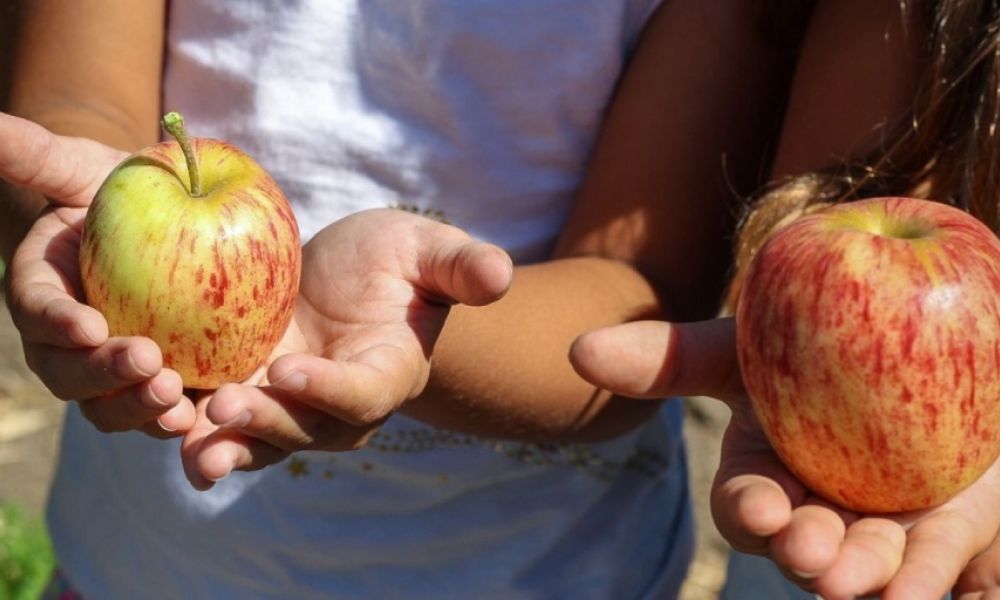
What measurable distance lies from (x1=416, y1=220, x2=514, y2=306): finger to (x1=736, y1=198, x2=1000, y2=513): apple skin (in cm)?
32

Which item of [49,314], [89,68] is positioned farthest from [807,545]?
[89,68]

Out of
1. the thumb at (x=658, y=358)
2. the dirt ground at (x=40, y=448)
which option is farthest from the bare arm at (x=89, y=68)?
the dirt ground at (x=40, y=448)

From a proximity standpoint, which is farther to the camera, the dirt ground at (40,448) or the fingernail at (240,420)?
the dirt ground at (40,448)

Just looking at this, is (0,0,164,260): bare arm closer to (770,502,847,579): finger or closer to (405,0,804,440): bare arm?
(405,0,804,440): bare arm

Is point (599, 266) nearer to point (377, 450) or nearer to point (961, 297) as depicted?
point (377, 450)

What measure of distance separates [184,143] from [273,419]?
13.9 inches

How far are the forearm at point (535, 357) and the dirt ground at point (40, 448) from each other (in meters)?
1.81

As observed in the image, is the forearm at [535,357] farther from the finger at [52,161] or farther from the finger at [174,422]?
the finger at [52,161]

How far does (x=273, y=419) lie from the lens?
1361 millimetres

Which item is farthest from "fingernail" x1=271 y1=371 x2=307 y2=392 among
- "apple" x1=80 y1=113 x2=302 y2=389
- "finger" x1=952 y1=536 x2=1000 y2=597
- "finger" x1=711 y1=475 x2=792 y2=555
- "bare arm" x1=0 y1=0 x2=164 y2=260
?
"finger" x1=952 y1=536 x2=1000 y2=597

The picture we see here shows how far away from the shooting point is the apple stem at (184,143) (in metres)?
1.47

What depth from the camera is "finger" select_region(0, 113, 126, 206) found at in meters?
1.48

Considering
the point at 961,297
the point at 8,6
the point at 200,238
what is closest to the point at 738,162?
the point at 961,297

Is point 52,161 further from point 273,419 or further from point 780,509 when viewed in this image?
point 780,509
